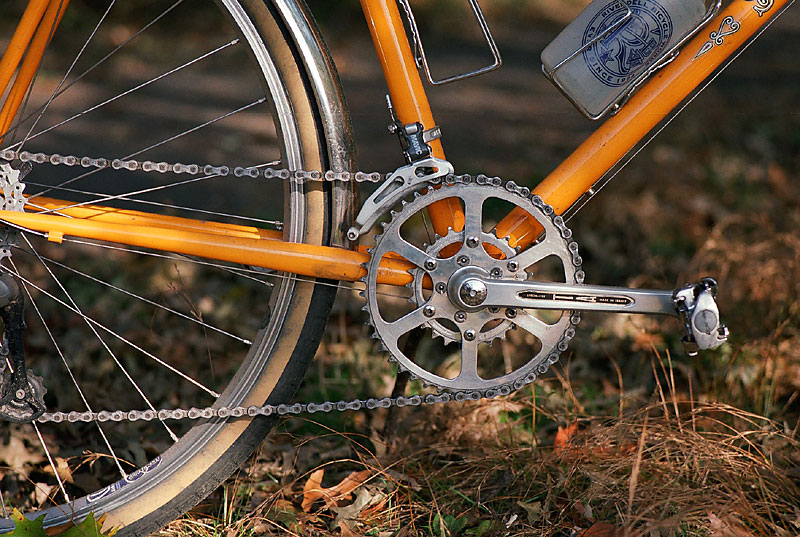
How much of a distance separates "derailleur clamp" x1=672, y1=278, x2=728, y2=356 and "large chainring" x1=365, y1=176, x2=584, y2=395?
23cm

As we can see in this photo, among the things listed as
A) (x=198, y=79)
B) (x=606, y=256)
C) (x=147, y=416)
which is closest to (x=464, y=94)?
(x=198, y=79)

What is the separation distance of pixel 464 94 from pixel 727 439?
3.53 meters

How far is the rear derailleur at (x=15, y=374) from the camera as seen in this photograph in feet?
5.92

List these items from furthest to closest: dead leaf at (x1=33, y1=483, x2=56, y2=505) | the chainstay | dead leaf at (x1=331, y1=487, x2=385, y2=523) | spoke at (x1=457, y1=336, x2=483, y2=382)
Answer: dead leaf at (x1=33, y1=483, x2=56, y2=505)
dead leaf at (x1=331, y1=487, x2=385, y2=523)
spoke at (x1=457, y1=336, x2=483, y2=382)
the chainstay

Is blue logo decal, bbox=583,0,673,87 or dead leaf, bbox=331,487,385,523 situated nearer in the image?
blue logo decal, bbox=583,0,673,87

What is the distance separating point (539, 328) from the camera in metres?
1.86

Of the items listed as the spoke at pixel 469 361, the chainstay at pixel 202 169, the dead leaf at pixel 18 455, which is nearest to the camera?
the chainstay at pixel 202 169

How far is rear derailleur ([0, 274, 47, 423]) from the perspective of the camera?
1.81 m

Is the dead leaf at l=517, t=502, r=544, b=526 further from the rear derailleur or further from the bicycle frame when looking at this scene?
the rear derailleur

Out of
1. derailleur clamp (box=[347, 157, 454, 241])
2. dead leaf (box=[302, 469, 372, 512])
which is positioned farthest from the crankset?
dead leaf (box=[302, 469, 372, 512])

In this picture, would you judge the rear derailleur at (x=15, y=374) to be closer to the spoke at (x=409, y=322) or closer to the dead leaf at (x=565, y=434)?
the spoke at (x=409, y=322)

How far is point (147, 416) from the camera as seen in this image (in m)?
1.82

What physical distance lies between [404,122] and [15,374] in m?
1.02

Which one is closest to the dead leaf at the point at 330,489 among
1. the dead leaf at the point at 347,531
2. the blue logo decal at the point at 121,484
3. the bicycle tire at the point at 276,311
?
the dead leaf at the point at 347,531
